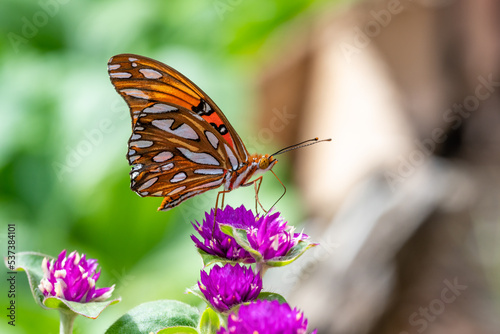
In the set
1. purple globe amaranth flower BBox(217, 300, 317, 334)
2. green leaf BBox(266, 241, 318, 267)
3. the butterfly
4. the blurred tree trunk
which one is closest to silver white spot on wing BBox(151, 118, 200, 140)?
the butterfly

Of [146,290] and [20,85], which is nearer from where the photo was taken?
[146,290]

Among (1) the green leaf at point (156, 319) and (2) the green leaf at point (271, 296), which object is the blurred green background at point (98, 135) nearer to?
(1) the green leaf at point (156, 319)

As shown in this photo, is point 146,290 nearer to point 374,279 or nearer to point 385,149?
point 374,279

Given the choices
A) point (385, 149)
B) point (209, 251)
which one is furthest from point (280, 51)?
point (209, 251)

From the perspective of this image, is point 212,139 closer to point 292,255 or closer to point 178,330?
point 292,255

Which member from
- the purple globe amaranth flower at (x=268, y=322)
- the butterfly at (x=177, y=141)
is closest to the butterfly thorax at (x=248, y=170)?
the butterfly at (x=177, y=141)

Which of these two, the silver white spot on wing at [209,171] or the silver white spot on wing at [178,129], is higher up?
the silver white spot on wing at [178,129]

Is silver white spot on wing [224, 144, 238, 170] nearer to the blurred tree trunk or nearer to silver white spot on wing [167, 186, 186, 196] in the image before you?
silver white spot on wing [167, 186, 186, 196]
